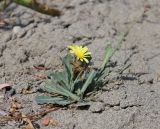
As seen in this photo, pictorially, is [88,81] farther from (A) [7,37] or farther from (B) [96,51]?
(A) [7,37]

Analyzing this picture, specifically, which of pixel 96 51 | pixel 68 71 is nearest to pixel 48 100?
pixel 68 71

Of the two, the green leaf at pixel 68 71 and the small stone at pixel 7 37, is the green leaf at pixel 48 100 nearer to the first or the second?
the green leaf at pixel 68 71

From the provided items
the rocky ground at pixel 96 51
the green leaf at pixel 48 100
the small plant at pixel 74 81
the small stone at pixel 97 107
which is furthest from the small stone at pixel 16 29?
the small stone at pixel 97 107

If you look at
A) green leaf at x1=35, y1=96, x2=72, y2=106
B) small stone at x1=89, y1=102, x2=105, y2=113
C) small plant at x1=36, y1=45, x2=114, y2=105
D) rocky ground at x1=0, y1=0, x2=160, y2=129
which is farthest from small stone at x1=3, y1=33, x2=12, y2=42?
small stone at x1=89, y1=102, x2=105, y2=113

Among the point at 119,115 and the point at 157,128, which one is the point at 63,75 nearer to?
the point at 119,115

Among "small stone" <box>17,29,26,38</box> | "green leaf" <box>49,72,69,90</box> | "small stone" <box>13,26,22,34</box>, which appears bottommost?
"green leaf" <box>49,72,69,90</box>

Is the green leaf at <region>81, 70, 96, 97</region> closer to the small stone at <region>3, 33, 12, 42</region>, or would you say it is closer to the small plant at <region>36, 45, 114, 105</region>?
the small plant at <region>36, 45, 114, 105</region>
